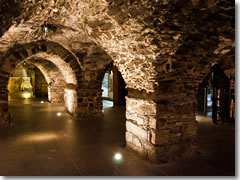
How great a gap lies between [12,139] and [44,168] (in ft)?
7.01

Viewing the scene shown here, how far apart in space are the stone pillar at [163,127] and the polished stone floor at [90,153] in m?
0.18

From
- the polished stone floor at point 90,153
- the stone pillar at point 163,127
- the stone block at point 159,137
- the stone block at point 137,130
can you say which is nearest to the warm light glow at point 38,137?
the polished stone floor at point 90,153

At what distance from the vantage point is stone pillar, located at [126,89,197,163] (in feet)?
12.3

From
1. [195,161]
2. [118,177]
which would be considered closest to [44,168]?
[118,177]

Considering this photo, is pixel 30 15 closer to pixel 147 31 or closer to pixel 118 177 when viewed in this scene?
pixel 147 31

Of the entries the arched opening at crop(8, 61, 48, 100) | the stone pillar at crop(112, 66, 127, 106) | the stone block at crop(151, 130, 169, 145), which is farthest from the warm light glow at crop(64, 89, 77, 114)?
the arched opening at crop(8, 61, 48, 100)

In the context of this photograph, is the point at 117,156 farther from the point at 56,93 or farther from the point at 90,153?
the point at 56,93

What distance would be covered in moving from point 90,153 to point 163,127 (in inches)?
61.5

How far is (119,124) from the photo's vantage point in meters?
6.88

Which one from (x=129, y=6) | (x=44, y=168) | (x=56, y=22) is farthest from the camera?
(x=56, y=22)

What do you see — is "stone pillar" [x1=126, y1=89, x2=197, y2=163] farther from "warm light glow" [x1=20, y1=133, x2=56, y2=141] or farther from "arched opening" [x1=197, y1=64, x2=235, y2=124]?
"arched opening" [x1=197, y1=64, x2=235, y2=124]

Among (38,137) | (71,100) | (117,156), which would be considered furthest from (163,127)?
(71,100)

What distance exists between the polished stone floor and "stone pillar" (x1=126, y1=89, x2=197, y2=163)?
0.60 feet

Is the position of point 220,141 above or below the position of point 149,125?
below
